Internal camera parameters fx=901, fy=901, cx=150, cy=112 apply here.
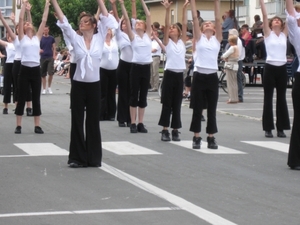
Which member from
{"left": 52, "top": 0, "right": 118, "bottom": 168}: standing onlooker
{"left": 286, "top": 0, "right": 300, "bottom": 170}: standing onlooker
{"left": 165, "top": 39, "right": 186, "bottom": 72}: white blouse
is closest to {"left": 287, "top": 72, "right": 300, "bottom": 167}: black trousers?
{"left": 286, "top": 0, "right": 300, "bottom": 170}: standing onlooker

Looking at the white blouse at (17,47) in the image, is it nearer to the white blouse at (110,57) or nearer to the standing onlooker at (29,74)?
the standing onlooker at (29,74)

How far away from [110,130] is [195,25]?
4.06 metres

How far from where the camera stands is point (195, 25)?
1365cm

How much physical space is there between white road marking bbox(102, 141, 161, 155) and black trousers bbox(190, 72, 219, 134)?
88 centimetres

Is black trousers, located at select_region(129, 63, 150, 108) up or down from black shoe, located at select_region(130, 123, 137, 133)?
up

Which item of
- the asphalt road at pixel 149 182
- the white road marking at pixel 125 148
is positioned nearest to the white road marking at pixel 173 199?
the asphalt road at pixel 149 182

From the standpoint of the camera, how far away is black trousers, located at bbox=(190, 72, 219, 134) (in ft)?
45.4

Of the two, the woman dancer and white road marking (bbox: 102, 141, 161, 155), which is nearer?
A: white road marking (bbox: 102, 141, 161, 155)

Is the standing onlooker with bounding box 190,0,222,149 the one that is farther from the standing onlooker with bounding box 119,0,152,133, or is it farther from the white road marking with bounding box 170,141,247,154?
the standing onlooker with bounding box 119,0,152,133

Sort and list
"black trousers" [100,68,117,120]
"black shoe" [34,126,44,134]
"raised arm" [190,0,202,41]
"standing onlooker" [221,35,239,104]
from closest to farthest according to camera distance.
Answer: "raised arm" [190,0,202,41] → "black shoe" [34,126,44,134] → "black trousers" [100,68,117,120] → "standing onlooker" [221,35,239,104]

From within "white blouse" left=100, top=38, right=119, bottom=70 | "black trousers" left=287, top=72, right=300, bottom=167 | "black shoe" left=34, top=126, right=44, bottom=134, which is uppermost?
"white blouse" left=100, top=38, right=119, bottom=70

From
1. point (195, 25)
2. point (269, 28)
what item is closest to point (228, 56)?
point (269, 28)

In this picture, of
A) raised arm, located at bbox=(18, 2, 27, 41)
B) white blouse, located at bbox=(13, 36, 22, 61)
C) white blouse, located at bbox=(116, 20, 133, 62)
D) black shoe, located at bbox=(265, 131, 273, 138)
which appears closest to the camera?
raised arm, located at bbox=(18, 2, 27, 41)

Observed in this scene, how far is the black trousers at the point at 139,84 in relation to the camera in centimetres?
1641
